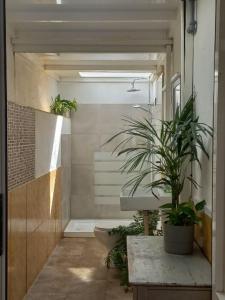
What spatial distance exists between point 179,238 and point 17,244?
61.1 inches

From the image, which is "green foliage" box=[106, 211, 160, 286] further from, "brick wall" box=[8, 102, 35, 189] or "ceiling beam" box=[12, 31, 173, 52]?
"ceiling beam" box=[12, 31, 173, 52]

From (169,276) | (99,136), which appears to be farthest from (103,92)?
(169,276)

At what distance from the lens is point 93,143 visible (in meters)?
6.21

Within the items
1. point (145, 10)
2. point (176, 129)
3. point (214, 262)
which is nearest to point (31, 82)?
point (145, 10)

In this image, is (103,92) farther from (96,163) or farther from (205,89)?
(205,89)

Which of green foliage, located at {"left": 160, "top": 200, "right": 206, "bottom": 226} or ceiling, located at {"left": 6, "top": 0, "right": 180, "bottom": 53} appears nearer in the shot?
green foliage, located at {"left": 160, "top": 200, "right": 206, "bottom": 226}

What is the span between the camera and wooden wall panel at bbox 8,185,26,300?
2.97 meters

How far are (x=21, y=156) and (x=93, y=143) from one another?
291cm

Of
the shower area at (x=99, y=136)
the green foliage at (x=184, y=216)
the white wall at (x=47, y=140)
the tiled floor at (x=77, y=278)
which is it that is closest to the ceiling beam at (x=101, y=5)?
the white wall at (x=47, y=140)

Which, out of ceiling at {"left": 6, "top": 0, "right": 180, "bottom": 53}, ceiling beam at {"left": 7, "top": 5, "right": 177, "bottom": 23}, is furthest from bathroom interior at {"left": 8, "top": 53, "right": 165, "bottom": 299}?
ceiling beam at {"left": 7, "top": 5, "right": 177, "bottom": 23}

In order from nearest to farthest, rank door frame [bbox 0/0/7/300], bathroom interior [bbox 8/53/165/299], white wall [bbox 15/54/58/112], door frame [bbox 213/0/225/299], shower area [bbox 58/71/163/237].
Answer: door frame [bbox 0/0/7/300] < door frame [bbox 213/0/225/299] < bathroom interior [bbox 8/53/165/299] < white wall [bbox 15/54/58/112] < shower area [bbox 58/71/163/237]

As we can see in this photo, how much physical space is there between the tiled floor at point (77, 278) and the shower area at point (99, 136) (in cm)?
131

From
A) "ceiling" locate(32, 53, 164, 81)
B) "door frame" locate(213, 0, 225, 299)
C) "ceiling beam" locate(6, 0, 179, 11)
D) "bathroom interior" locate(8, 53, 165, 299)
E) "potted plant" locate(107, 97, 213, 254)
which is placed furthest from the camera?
"ceiling" locate(32, 53, 164, 81)

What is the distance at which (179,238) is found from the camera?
2.12 meters
